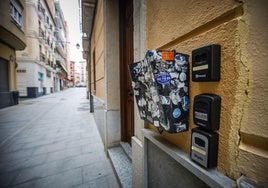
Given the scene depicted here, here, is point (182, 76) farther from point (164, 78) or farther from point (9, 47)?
point (9, 47)

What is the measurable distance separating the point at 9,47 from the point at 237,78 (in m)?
13.9

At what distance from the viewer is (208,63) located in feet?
2.17

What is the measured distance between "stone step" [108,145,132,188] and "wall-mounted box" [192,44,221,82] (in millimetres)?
1883

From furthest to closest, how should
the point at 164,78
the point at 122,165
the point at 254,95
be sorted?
the point at 122,165 → the point at 164,78 → the point at 254,95

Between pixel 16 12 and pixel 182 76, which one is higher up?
pixel 16 12

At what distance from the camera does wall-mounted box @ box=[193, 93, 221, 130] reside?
0.65 m

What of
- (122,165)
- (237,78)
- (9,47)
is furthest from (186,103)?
(9,47)

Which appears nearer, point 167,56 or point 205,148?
point 205,148

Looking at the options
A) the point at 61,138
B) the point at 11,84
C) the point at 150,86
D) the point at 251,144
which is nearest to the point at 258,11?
the point at 251,144

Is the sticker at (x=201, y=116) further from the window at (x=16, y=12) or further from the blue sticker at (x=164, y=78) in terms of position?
the window at (x=16, y=12)

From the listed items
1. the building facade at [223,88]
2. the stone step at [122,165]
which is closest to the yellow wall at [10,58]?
the stone step at [122,165]

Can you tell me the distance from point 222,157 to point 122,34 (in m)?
2.85

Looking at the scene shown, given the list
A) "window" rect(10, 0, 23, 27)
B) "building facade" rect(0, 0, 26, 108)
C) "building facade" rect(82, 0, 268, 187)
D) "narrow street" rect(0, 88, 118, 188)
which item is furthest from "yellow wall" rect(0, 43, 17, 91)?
"building facade" rect(82, 0, 268, 187)

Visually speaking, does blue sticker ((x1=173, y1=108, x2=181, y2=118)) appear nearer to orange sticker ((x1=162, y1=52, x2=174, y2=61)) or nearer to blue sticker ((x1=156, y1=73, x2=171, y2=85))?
blue sticker ((x1=156, y1=73, x2=171, y2=85))
